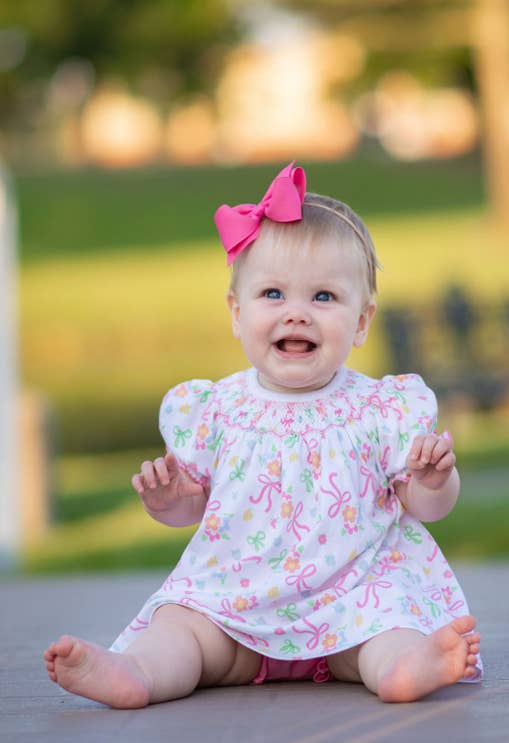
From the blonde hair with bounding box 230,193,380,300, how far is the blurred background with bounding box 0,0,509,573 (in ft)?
11.4

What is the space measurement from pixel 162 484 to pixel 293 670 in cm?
45

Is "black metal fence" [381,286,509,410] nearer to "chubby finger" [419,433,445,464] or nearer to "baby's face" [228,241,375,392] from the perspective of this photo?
"baby's face" [228,241,375,392]

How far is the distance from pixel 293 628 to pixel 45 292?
1534 cm

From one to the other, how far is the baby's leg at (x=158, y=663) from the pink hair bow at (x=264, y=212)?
0.74m

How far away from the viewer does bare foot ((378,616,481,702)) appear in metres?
2.43

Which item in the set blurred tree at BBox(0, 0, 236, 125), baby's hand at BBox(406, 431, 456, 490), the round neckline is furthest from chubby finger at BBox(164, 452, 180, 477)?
blurred tree at BBox(0, 0, 236, 125)

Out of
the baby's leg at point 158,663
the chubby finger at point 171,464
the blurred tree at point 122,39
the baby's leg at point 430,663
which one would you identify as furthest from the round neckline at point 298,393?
the blurred tree at point 122,39

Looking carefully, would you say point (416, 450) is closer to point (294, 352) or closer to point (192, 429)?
point (294, 352)

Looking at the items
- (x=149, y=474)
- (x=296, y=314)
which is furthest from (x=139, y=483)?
(x=296, y=314)

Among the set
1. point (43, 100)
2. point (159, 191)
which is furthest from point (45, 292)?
point (43, 100)

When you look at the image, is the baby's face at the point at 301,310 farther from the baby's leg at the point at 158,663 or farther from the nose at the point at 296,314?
the baby's leg at the point at 158,663

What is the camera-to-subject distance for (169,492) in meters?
2.80

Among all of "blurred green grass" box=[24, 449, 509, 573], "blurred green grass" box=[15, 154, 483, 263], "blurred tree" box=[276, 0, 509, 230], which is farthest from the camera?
"blurred green grass" box=[15, 154, 483, 263]

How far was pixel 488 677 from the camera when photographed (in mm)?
2732
